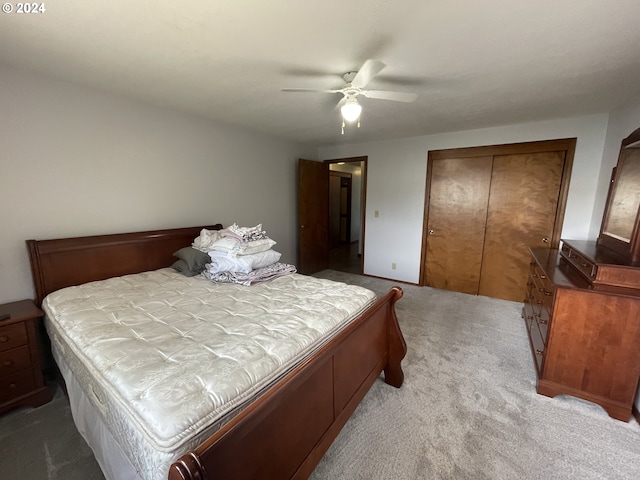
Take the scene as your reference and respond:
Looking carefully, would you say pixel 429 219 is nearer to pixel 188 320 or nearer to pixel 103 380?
pixel 188 320

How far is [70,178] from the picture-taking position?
7.10 feet

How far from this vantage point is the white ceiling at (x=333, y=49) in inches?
49.5

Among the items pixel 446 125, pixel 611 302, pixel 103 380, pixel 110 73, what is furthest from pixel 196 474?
pixel 446 125

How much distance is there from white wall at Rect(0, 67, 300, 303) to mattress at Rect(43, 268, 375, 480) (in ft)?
1.98

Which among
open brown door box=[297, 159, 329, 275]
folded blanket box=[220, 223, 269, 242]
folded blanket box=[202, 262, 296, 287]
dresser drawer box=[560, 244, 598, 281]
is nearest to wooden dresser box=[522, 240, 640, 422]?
dresser drawer box=[560, 244, 598, 281]

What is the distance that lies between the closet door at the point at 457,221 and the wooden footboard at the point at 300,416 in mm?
2410

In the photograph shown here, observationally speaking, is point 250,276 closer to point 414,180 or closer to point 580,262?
point 580,262

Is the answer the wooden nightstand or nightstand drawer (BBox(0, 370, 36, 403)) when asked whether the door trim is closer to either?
the wooden nightstand

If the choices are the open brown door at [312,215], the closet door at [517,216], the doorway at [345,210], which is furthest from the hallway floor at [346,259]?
the closet door at [517,216]

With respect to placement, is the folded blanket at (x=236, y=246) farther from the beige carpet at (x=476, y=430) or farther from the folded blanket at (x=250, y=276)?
the beige carpet at (x=476, y=430)

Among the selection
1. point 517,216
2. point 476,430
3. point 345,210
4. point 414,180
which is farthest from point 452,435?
point 345,210

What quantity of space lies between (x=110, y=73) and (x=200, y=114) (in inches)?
39.1

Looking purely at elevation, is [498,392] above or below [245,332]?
below

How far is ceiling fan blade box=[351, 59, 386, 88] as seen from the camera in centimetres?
146
